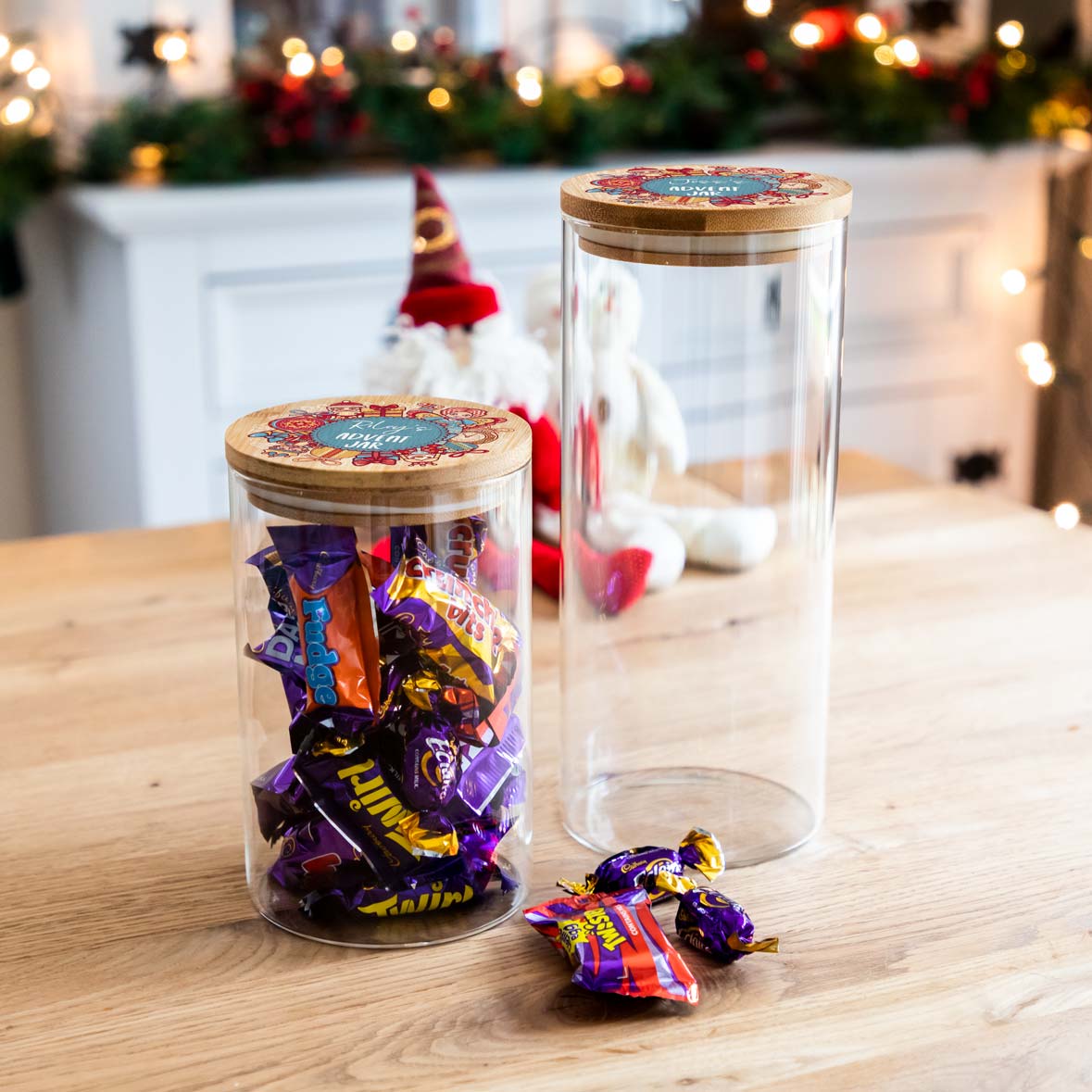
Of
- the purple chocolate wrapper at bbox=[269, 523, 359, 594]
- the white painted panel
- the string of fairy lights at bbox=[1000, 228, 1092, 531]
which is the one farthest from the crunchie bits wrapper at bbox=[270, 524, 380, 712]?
the string of fairy lights at bbox=[1000, 228, 1092, 531]

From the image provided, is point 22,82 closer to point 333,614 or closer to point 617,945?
point 333,614

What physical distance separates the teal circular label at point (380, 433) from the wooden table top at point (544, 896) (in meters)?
0.24

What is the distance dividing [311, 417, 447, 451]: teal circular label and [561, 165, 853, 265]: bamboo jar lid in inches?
5.2

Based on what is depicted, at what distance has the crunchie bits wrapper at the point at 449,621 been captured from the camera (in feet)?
2.09

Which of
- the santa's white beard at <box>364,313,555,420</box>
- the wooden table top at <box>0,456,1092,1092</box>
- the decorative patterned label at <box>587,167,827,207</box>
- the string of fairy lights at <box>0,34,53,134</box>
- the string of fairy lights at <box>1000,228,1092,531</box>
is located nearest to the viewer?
the wooden table top at <box>0,456,1092,1092</box>

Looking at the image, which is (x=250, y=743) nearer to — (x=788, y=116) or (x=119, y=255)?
(x=119, y=255)

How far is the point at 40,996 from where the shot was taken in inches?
25.2

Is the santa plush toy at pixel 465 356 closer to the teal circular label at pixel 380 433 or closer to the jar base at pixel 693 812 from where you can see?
the jar base at pixel 693 812

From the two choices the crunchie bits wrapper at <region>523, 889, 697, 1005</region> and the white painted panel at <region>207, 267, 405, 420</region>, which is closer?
the crunchie bits wrapper at <region>523, 889, 697, 1005</region>

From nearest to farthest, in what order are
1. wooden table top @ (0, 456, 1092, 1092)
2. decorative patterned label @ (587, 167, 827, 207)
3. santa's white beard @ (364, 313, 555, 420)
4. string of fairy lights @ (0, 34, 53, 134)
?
wooden table top @ (0, 456, 1092, 1092) < decorative patterned label @ (587, 167, 827, 207) < santa's white beard @ (364, 313, 555, 420) < string of fairy lights @ (0, 34, 53, 134)

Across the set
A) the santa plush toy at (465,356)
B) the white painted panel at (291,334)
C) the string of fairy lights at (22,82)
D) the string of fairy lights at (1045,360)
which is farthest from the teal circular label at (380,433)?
the string of fairy lights at (1045,360)

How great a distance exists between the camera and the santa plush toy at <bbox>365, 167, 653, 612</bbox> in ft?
3.77

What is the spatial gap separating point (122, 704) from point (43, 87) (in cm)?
Result: 151

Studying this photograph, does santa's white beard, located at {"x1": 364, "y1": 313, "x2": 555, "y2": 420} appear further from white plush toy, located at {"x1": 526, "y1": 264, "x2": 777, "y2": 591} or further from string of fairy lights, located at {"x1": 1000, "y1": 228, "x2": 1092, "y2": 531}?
string of fairy lights, located at {"x1": 1000, "y1": 228, "x2": 1092, "y2": 531}
